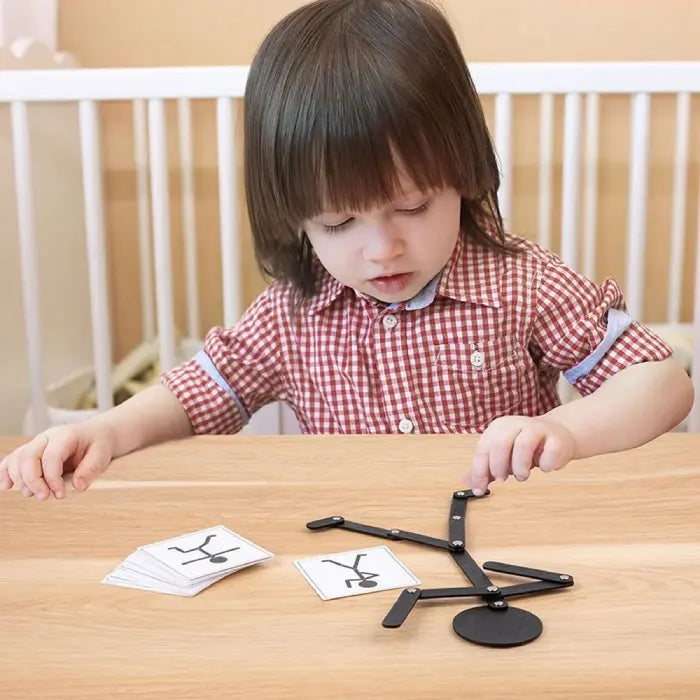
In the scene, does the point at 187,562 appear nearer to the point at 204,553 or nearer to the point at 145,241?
the point at 204,553

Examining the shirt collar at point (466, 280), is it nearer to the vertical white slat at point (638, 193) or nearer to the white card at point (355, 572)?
the white card at point (355, 572)

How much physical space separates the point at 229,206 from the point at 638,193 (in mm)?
709

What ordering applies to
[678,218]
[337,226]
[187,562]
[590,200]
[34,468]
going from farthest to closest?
[678,218] < [590,200] < [337,226] < [34,468] < [187,562]

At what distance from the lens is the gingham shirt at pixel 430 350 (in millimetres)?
1150

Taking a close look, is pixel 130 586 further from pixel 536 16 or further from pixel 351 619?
pixel 536 16

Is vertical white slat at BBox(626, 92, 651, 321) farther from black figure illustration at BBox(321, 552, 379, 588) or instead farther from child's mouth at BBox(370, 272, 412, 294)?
black figure illustration at BBox(321, 552, 379, 588)

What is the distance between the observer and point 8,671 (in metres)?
0.54

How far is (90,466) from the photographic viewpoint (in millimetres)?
907

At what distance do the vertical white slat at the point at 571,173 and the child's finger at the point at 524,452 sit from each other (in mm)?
1118

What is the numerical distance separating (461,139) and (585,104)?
55.8 inches

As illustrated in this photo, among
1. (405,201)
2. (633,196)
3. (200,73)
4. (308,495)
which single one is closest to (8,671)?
(308,495)

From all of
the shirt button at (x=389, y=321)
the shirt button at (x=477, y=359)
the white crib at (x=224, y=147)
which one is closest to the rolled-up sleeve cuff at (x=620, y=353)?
the shirt button at (x=477, y=359)

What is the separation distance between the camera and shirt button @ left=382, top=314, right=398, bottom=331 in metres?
1.18

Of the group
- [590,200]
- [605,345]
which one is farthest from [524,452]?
[590,200]
